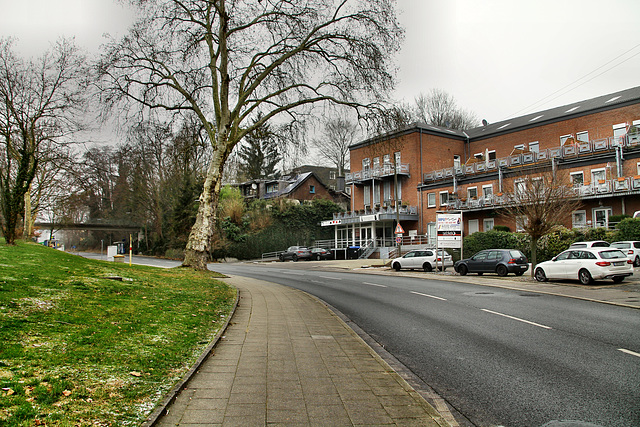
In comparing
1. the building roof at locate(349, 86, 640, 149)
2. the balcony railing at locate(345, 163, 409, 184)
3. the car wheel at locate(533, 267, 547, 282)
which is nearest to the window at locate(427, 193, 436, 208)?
the balcony railing at locate(345, 163, 409, 184)

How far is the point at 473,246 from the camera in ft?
118

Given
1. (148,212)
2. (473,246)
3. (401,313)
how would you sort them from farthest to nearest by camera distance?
1. (148,212)
2. (473,246)
3. (401,313)

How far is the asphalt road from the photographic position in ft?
15.7

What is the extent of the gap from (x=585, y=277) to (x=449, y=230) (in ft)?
30.1

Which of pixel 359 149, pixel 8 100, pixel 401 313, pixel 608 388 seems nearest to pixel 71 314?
pixel 608 388

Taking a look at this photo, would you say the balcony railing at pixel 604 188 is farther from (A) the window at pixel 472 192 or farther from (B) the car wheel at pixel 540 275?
(B) the car wheel at pixel 540 275

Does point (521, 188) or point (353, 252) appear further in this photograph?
point (353, 252)

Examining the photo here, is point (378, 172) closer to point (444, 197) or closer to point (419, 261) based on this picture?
point (444, 197)

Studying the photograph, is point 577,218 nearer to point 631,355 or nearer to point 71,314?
point 631,355

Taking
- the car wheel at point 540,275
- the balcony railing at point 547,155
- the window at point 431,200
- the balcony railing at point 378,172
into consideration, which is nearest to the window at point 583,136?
the balcony railing at point 547,155

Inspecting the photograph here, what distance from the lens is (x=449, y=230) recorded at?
1063 inches

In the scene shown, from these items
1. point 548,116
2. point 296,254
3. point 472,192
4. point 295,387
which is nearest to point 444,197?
point 472,192

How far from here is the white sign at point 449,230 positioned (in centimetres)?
2691

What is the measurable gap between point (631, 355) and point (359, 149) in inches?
1993
